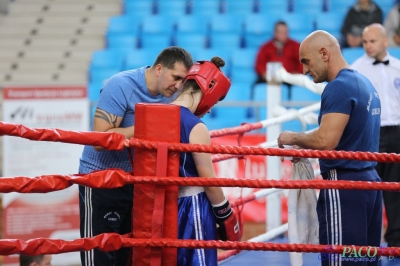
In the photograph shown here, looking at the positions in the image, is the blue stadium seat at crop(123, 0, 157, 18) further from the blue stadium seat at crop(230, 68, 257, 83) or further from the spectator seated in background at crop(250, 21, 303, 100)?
the spectator seated in background at crop(250, 21, 303, 100)

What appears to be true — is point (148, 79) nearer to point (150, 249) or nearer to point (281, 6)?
point (150, 249)

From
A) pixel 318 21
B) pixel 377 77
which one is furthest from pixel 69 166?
pixel 318 21

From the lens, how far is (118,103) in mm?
3516

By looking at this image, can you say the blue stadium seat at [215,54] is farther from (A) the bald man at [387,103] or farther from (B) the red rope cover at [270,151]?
(B) the red rope cover at [270,151]

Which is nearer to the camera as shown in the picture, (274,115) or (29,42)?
(274,115)

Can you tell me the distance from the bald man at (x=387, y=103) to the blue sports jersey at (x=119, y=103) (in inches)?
79.3

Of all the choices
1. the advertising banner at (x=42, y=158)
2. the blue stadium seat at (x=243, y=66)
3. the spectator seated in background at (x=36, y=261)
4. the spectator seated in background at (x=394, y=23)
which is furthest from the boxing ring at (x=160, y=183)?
the blue stadium seat at (x=243, y=66)

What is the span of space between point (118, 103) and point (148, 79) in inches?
8.2

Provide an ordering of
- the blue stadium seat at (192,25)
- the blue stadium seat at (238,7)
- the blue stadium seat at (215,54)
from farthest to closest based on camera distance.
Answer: the blue stadium seat at (238,7) → the blue stadium seat at (192,25) → the blue stadium seat at (215,54)

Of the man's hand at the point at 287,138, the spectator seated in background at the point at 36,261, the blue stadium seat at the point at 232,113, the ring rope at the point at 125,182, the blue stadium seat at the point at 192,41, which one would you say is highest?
the blue stadium seat at the point at 192,41

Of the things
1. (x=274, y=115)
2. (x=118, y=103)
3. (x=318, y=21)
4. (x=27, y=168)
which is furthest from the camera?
(x=318, y=21)

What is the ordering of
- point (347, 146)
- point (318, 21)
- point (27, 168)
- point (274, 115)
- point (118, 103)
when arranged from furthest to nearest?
1. point (318, 21)
2. point (27, 168)
3. point (274, 115)
4. point (118, 103)
5. point (347, 146)

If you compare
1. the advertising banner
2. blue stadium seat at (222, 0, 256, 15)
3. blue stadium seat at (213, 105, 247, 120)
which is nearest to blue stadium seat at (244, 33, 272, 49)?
blue stadium seat at (222, 0, 256, 15)

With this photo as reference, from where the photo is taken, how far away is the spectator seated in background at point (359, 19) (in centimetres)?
875
